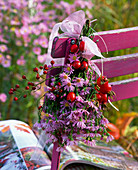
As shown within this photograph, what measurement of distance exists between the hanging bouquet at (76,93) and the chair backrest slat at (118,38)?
6 centimetres

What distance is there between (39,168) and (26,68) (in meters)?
1.05

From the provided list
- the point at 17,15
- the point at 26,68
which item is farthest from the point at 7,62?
the point at 17,15

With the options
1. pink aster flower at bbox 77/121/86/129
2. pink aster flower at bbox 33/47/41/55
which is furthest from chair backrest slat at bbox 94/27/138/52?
pink aster flower at bbox 33/47/41/55

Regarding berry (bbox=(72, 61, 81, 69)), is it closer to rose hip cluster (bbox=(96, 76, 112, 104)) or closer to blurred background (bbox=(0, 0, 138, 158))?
rose hip cluster (bbox=(96, 76, 112, 104))

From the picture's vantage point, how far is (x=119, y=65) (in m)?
0.76

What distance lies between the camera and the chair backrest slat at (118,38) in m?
0.70

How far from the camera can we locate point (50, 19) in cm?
168

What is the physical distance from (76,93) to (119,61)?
23cm

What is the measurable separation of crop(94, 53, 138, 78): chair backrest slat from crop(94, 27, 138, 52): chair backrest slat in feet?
0.13

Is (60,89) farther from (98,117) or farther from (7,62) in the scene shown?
(7,62)

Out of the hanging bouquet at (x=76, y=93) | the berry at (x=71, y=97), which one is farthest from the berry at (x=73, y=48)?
the berry at (x=71, y=97)

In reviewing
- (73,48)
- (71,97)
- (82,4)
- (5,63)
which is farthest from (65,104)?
(82,4)

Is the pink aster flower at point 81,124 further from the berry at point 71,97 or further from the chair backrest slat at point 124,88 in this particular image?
the chair backrest slat at point 124,88

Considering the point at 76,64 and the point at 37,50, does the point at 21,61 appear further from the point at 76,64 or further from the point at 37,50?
the point at 76,64
